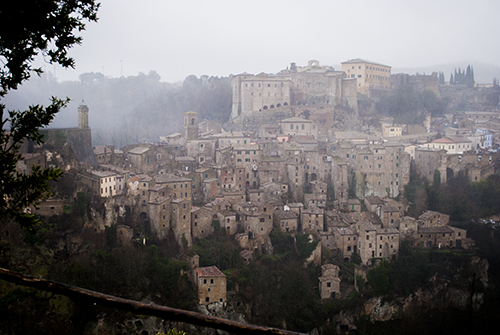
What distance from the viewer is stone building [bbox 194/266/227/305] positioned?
21047 millimetres

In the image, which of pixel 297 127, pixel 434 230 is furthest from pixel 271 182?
pixel 434 230

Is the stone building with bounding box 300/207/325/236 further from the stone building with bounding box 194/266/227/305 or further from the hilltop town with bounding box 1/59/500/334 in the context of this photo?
the stone building with bounding box 194/266/227/305

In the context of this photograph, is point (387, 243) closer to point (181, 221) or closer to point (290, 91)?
point (181, 221)

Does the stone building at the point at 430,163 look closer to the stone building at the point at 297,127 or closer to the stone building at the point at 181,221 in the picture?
the stone building at the point at 297,127

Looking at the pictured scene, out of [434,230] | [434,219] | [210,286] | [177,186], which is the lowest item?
[210,286]

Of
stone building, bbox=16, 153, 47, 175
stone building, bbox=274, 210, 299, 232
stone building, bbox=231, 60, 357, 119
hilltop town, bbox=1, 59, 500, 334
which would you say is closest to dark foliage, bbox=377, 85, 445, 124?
hilltop town, bbox=1, 59, 500, 334

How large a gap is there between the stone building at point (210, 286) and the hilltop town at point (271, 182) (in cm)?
5

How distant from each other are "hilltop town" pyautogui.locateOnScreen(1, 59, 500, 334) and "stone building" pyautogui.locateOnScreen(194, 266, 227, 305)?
5 cm

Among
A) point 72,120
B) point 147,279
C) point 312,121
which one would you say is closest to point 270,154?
point 312,121

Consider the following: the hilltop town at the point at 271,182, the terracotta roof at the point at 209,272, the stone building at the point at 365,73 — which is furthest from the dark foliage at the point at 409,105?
the terracotta roof at the point at 209,272

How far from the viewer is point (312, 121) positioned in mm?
39625

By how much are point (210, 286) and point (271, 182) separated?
10.2 meters

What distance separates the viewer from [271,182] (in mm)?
29141

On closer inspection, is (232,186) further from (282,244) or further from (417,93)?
(417,93)
